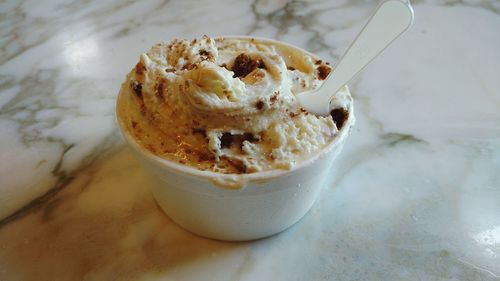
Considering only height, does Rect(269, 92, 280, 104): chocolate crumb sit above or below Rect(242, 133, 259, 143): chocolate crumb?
above

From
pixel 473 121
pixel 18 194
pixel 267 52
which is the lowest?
pixel 473 121

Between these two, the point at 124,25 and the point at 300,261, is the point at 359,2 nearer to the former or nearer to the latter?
the point at 124,25

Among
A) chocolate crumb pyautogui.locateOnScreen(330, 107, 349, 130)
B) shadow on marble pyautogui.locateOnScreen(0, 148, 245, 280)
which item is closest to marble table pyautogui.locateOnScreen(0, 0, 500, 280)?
shadow on marble pyautogui.locateOnScreen(0, 148, 245, 280)

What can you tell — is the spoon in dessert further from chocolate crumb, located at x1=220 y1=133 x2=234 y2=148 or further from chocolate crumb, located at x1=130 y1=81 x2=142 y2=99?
chocolate crumb, located at x1=130 y1=81 x2=142 y2=99

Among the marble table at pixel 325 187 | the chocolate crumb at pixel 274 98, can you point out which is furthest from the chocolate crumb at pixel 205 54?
the marble table at pixel 325 187

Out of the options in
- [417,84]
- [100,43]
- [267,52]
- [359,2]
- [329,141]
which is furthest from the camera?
[359,2]

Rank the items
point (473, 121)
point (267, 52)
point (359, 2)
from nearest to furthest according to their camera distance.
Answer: point (267, 52), point (473, 121), point (359, 2)

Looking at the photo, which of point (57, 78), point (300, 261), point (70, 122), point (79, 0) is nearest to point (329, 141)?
point (300, 261)

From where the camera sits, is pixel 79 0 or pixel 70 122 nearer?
pixel 70 122
